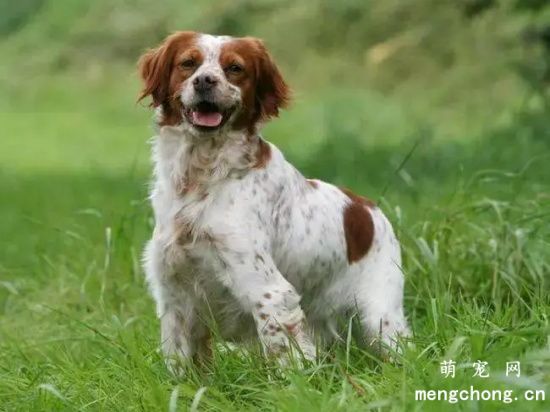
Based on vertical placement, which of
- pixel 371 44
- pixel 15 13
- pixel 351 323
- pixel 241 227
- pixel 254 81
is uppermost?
pixel 254 81

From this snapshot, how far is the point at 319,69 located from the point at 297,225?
41.6ft

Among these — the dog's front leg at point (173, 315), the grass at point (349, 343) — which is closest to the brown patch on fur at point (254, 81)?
the dog's front leg at point (173, 315)

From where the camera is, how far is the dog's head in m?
4.64

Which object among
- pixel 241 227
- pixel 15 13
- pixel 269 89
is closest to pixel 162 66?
pixel 269 89

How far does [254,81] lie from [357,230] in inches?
27.5

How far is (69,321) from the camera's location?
6.10 meters

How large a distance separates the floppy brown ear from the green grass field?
1.64ft

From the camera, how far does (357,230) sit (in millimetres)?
5020

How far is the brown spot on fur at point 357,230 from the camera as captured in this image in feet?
16.4

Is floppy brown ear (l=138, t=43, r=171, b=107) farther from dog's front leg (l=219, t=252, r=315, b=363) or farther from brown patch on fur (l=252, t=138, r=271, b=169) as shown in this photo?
dog's front leg (l=219, t=252, r=315, b=363)

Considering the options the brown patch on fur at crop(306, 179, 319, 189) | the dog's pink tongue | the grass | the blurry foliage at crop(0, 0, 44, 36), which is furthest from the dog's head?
the blurry foliage at crop(0, 0, 44, 36)

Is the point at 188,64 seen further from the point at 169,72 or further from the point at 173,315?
the point at 173,315

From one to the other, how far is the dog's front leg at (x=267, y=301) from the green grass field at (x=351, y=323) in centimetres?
9

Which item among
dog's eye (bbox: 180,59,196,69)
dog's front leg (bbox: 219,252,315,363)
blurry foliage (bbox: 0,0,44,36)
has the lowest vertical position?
blurry foliage (bbox: 0,0,44,36)
